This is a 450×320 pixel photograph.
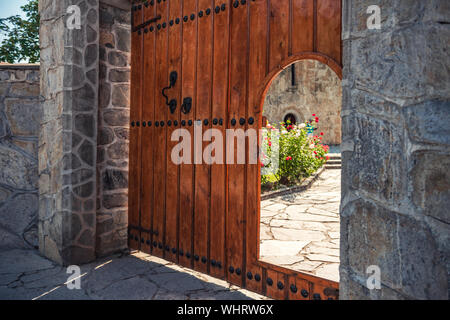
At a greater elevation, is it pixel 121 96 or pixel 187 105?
pixel 121 96

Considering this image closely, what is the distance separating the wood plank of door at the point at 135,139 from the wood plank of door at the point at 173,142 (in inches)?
17.5

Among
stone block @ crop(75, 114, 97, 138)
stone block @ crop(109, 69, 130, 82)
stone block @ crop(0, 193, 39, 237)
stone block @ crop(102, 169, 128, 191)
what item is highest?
stone block @ crop(109, 69, 130, 82)

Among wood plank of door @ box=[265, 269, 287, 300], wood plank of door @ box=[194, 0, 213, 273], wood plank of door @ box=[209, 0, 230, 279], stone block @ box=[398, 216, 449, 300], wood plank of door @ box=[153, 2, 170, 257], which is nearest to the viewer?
stone block @ box=[398, 216, 449, 300]

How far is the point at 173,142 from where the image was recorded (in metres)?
3.08

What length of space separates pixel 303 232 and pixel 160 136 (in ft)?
7.05

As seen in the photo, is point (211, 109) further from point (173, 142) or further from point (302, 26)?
point (302, 26)

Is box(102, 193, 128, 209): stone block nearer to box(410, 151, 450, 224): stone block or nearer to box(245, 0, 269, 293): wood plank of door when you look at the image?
box(245, 0, 269, 293): wood plank of door

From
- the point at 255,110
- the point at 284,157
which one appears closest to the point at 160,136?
A: the point at 255,110

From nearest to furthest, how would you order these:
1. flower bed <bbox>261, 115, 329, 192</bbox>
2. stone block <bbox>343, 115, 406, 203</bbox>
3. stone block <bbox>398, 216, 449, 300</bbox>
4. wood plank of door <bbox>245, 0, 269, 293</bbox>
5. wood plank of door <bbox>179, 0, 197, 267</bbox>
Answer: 1. stone block <bbox>398, 216, 449, 300</bbox>
2. stone block <bbox>343, 115, 406, 203</bbox>
3. wood plank of door <bbox>245, 0, 269, 293</bbox>
4. wood plank of door <bbox>179, 0, 197, 267</bbox>
5. flower bed <bbox>261, 115, 329, 192</bbox>

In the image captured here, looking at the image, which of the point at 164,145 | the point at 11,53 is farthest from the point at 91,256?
the point at 11,53

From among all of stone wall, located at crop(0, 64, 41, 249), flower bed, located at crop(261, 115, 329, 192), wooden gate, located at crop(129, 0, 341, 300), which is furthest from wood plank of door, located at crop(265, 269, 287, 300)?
flower bed, located at crop(261, 115, 329, 192)

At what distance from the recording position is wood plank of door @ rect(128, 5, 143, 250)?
3418mm

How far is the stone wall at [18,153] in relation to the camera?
3490mm
